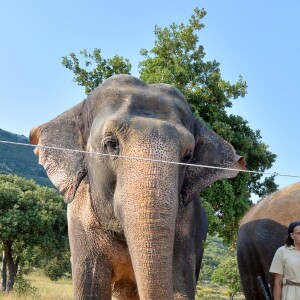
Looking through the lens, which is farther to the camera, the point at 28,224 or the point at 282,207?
the point at 28,224

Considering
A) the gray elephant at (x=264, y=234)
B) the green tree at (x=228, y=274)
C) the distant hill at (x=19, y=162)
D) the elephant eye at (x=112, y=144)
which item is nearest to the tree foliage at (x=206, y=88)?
the gray elephant at (x=264, y=234)

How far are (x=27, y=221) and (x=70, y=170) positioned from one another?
18.6 m

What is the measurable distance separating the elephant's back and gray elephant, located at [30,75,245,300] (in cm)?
145

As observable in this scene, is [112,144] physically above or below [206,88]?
below

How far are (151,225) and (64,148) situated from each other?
1608 millimetres

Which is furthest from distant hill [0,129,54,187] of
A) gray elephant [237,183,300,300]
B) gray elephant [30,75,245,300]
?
gray elephant [30,75,245,300]

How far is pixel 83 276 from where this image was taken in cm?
559

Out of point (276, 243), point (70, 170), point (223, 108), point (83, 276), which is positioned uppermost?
point (223, 108)

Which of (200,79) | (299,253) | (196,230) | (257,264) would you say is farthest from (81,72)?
(299,253)

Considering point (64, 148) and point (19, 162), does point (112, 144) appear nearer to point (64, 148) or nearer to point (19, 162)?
point (64, 148)

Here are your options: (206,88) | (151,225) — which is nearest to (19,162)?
(206,88)

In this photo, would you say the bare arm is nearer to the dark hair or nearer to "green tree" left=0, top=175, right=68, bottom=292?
the dark hair

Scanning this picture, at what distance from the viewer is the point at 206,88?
1507 centimetres

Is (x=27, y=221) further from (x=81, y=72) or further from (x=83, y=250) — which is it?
(x=83, y=250)
